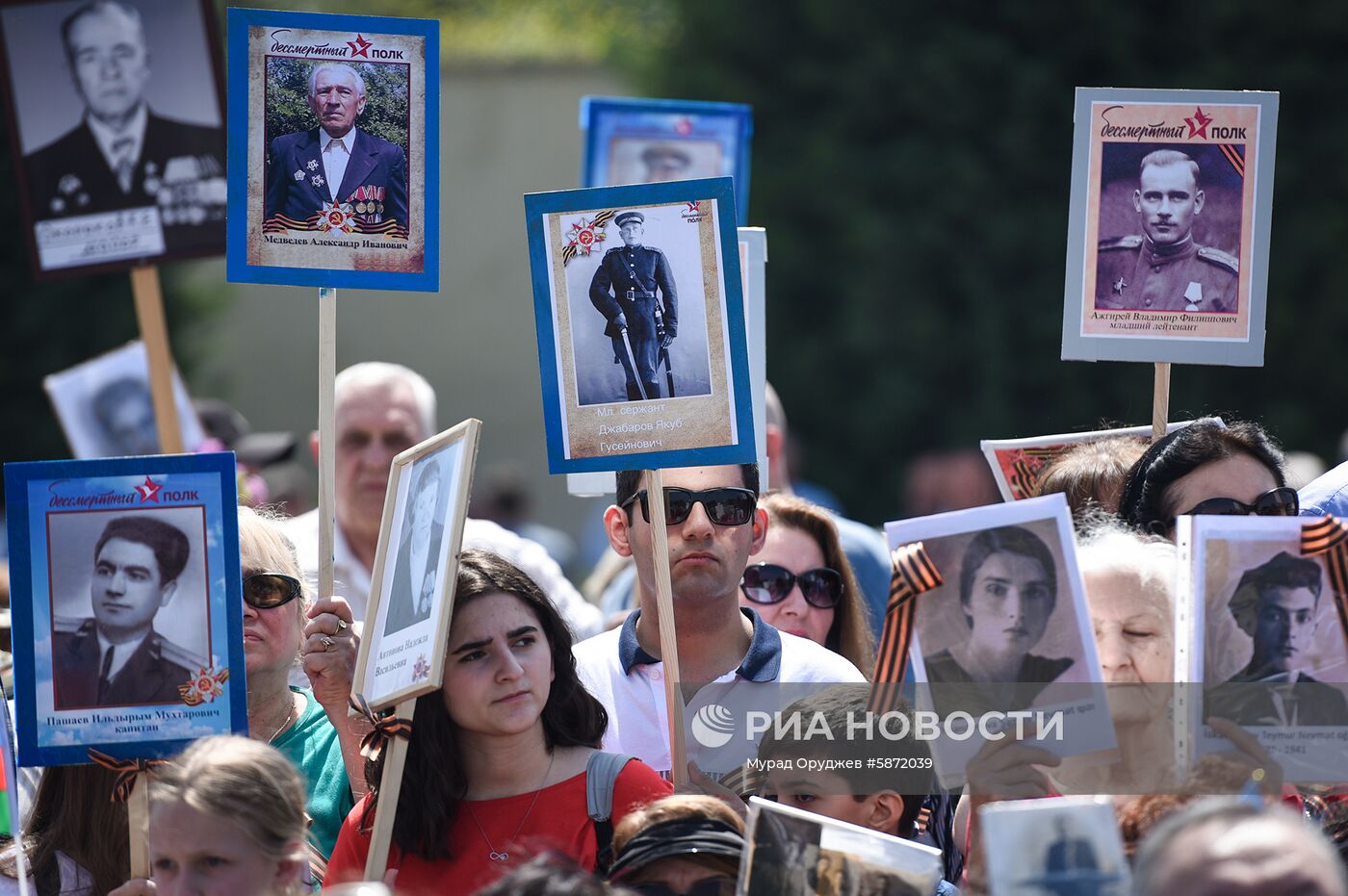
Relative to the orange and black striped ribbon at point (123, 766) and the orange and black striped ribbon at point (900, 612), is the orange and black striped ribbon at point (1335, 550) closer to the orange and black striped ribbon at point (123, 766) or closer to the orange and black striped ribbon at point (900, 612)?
the orange and black striped ribbon at point (900, 612)

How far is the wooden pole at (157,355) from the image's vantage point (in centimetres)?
473

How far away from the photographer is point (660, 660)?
3762 mm

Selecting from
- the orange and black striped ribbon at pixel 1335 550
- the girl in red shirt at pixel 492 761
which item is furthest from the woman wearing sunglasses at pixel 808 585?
the orange and black striped ribbon at pixel 1335 550

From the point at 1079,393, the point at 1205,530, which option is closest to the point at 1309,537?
the point at 1205,530

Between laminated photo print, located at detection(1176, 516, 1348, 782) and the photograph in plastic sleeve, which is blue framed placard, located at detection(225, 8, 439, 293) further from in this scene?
laminated photo print, located at detection(1176, 516, 1348, 782)

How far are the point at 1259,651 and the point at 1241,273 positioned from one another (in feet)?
3.93

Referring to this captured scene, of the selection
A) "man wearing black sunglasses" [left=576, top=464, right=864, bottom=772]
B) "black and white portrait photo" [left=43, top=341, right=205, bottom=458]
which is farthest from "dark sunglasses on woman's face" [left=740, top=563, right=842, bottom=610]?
"black and white portrait photo" [left=43, top=341, right=205, bottom=458]

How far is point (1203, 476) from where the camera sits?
3510mm

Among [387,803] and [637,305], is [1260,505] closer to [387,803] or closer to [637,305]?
[637,305]

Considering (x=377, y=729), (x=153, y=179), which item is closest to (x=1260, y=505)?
(x=377, y=729)

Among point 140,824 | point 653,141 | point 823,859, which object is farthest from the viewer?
point 653,141

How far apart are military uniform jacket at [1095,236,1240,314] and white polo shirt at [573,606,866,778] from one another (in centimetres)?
104

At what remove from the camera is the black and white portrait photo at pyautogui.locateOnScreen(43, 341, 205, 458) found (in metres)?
6.41

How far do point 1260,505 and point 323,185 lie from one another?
6.73ft
